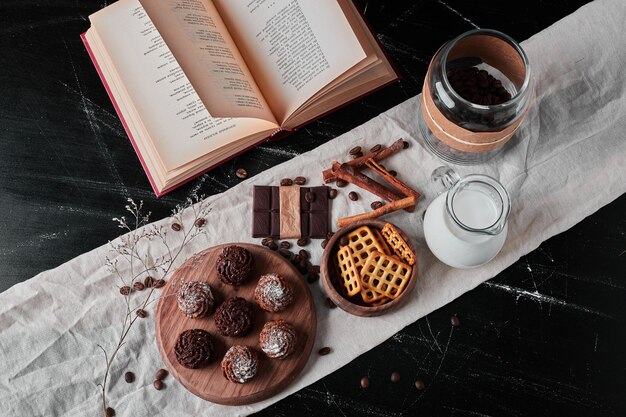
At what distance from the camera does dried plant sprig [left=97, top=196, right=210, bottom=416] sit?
1.60m

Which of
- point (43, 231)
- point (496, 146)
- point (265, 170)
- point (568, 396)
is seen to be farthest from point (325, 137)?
point (568, 396)

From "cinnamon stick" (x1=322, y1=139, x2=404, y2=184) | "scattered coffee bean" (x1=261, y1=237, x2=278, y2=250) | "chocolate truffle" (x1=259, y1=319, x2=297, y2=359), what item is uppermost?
"cinnamon stick" (x1=322, y1=139, x2=404, y2=184)

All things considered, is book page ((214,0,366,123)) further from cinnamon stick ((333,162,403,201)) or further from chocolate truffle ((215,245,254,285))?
chocolate truffle ((215,245,254,285))

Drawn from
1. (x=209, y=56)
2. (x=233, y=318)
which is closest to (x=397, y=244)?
(x=233, y=318)

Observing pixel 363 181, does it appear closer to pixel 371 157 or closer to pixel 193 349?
pixel 371 157

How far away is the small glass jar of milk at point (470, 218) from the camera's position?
1462 millimetres

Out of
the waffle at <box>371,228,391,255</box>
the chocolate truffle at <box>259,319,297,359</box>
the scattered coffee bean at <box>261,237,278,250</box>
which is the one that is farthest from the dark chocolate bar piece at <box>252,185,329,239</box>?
the chocolate truffle at <box>259,319,297,359</box>

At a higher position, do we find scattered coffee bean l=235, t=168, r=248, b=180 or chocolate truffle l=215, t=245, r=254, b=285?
scattered coffee bean l=235, t=168, r=248, b=180

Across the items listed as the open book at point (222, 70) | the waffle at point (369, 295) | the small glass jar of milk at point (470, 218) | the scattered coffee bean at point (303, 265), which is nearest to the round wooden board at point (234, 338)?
the scattered coffee bean at point (303, 265)

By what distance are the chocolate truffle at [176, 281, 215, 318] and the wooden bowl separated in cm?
27

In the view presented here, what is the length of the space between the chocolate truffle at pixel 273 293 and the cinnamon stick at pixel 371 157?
11.2 inches

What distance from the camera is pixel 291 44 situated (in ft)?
5.28

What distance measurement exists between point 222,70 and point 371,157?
16.1 inches

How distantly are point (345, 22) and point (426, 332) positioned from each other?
75 centimetres
